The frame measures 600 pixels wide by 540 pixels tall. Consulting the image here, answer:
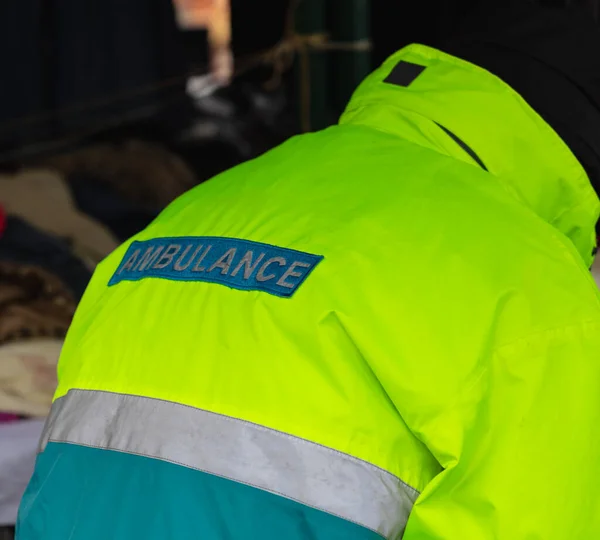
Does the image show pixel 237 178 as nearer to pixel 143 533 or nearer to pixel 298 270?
pixel 298 270

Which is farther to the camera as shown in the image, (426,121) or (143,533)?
(426,121)

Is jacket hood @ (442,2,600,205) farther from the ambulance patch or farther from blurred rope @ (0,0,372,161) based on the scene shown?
blurred rope @ (0,0,372,161)

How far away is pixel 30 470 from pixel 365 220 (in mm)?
724

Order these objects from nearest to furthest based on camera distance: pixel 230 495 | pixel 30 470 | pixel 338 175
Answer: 1. pixel 230 495
2. pixel 338 175
3. pixel 30 470

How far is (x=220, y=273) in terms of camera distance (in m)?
0.73

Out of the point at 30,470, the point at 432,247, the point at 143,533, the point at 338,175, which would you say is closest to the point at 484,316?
the point at 432,247

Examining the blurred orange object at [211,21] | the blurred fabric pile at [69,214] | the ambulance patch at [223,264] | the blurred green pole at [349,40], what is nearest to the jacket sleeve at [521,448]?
the ambulance patch at [223,264]

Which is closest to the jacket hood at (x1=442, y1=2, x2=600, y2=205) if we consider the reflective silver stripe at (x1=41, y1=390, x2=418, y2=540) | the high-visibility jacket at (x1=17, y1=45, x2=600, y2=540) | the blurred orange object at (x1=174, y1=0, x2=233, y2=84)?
the high-visibility jacket at (x1=17, y1=45, x2=600, y2=540)

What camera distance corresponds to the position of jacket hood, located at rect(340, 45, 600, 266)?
0.85 metres

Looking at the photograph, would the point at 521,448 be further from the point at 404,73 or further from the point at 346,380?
the point at 404,73

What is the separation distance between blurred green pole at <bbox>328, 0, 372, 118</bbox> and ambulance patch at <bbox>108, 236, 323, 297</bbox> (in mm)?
991

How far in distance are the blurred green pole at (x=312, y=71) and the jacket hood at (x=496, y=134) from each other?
92 centimetres

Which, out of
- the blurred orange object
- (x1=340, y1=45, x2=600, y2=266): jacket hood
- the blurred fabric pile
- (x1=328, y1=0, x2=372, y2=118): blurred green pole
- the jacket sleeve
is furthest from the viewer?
the blurred orange object

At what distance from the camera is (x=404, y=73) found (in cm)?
93
